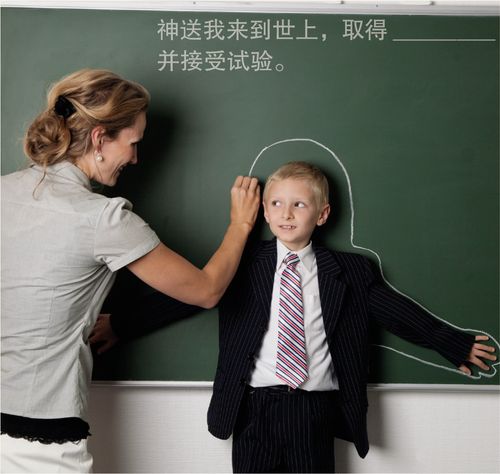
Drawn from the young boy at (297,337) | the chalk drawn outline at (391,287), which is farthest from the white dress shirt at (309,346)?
the chalk drawn outline at (391,287)

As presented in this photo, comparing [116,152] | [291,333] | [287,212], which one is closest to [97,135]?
[116,152]

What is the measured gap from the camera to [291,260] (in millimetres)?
1832

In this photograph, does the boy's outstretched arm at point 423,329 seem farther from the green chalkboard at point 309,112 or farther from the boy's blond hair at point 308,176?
the boy's blond hair at point 308,176

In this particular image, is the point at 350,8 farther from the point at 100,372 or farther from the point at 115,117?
the point at 100,372

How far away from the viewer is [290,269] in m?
1.83

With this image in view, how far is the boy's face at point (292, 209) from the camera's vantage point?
1.79 metres

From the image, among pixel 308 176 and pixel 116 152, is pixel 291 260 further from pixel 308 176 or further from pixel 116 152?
pixel 116 152

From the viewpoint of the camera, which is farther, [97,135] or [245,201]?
[245,201]

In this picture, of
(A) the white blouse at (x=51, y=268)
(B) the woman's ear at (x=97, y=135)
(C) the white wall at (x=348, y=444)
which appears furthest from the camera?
(C) the white wall at (x=348, y=444)

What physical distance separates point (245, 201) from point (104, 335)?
2.21 ft

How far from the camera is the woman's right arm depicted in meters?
1.53

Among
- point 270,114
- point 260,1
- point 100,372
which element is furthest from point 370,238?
point 100,372

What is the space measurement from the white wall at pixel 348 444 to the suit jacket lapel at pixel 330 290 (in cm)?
40

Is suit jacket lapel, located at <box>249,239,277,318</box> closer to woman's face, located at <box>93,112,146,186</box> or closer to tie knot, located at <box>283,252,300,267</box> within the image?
tie knot, located at <box>283,252,300,267</box>
